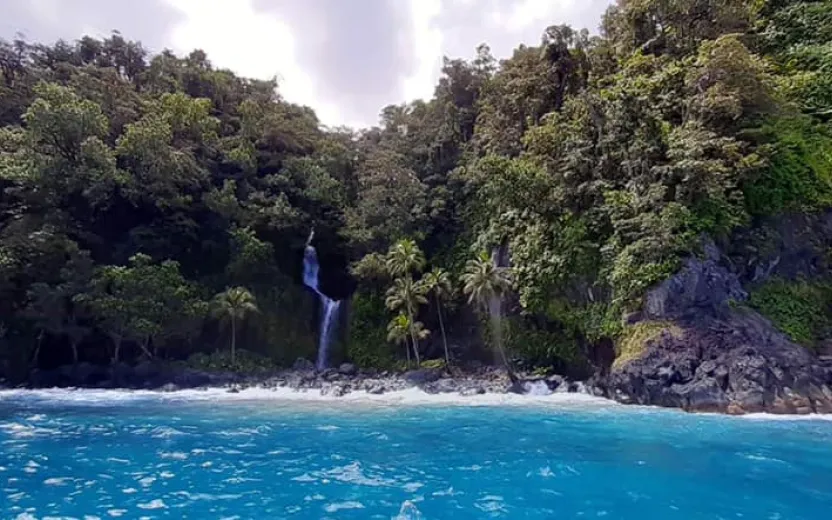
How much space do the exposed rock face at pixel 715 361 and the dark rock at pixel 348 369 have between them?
54.2 ft

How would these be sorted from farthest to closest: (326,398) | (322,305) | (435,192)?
(435,192) → (322,305) → (326,398)

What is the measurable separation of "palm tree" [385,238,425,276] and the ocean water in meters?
13.4

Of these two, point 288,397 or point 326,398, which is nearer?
point 326,398

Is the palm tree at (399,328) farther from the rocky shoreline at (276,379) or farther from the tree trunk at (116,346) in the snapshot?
the tree trunk at (116,346)

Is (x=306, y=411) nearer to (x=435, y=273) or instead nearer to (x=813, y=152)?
(x=435, y=273)

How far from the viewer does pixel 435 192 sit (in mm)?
43312

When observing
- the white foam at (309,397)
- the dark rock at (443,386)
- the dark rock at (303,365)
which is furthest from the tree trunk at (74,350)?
the dark rock at (443,386)

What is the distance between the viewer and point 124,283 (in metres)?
34.2

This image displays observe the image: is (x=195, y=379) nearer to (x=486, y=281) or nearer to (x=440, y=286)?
(x=440, y=286)

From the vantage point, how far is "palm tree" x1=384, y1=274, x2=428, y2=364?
35.7m

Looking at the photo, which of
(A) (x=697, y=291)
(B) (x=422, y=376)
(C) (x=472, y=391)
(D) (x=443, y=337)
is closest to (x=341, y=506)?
(C) (x=472, y=391)

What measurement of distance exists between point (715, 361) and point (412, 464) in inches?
640

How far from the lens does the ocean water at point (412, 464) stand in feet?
36.2

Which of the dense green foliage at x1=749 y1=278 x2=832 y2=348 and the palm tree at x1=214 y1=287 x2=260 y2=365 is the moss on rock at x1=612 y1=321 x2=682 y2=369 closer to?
the dense green foliage at x1=749 y1=278 x2=832 y2=348
